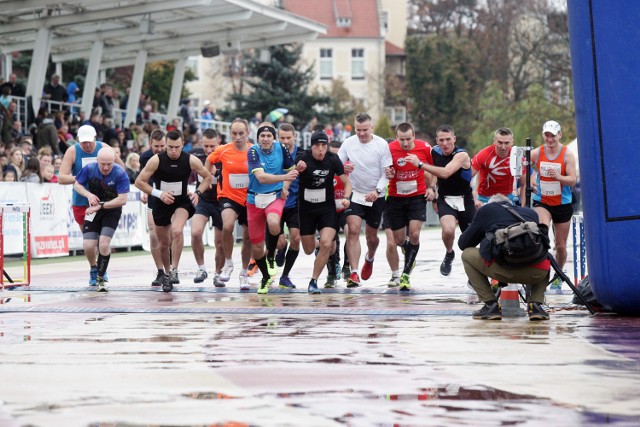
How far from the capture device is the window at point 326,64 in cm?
10175

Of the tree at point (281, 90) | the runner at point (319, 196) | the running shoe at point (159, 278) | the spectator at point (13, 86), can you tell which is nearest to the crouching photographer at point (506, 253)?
the runner at point (319, 196)

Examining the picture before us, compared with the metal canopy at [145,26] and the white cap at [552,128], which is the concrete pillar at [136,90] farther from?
the white cap at [552,128]

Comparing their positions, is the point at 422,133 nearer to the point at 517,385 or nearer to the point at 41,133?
the point at 41,133

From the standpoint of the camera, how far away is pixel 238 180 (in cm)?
1677

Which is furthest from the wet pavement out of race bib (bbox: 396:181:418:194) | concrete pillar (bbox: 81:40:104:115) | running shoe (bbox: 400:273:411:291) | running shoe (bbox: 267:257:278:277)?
concrete pillar (bbox: 81:40:104:115)

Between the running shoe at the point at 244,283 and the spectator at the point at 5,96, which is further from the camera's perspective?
the spectator at the point at 5,96

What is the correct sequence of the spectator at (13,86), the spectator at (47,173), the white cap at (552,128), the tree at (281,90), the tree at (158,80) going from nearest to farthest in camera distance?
the white cap at (552,128) → the spectator at (47,173) → the spectator at (13,86) → the tree at (158,80) → the tree at (281,90)

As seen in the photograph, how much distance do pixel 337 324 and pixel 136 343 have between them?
220 cm

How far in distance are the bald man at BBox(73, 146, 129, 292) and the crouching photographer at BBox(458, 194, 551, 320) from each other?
226 inches

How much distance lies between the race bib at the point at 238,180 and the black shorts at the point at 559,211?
141 inches

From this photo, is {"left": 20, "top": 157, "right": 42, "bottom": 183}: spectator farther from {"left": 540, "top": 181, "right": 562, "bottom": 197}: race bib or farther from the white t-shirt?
{"left": 540, "top": 181, "right": 562, "bottom": 197}: race bib

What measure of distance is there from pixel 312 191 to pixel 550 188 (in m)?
2.80

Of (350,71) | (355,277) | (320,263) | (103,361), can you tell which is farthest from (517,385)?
(350,71)

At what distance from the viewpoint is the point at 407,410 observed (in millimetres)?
7156
